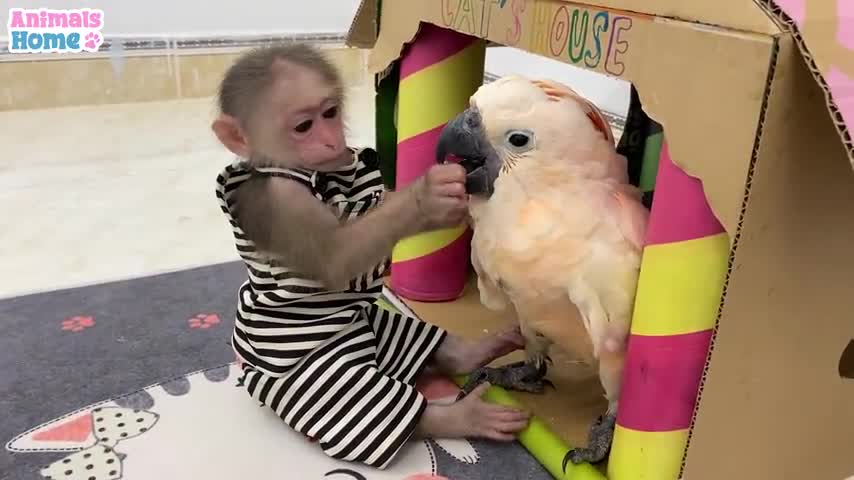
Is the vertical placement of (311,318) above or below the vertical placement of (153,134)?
above

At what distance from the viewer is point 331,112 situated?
2.12 feet

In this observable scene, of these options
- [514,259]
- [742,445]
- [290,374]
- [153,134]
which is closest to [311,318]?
[290,374]

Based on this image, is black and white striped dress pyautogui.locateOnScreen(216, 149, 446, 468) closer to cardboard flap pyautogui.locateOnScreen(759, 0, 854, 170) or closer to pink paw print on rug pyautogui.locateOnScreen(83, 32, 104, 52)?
cardboard flap pyautogui.locateOnScreen(759, 0, 854, 170)

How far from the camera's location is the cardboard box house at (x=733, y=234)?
1.47 feet

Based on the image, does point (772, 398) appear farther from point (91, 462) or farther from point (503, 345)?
point (91, 462)

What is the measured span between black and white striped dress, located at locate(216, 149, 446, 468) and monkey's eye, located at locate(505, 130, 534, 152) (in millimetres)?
149

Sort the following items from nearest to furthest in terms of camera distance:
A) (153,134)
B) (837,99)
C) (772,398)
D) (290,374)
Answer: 1. (837,99)
2. (772,398)
3. (290,374)
4. (153,134)

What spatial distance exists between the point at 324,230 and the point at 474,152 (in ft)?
0.44

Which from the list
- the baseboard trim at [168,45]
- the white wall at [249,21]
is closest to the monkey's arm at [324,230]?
the white wall at [249,21]

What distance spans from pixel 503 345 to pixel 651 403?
0.22 metres

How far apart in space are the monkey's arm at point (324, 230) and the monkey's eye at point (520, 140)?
0.09 meters

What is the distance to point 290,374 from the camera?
670mm

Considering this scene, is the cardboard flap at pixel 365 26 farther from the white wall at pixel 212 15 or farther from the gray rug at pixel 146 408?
the white wall at pixel 212 15

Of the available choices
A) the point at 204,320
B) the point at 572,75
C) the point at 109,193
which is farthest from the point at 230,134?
the point at 572,75
